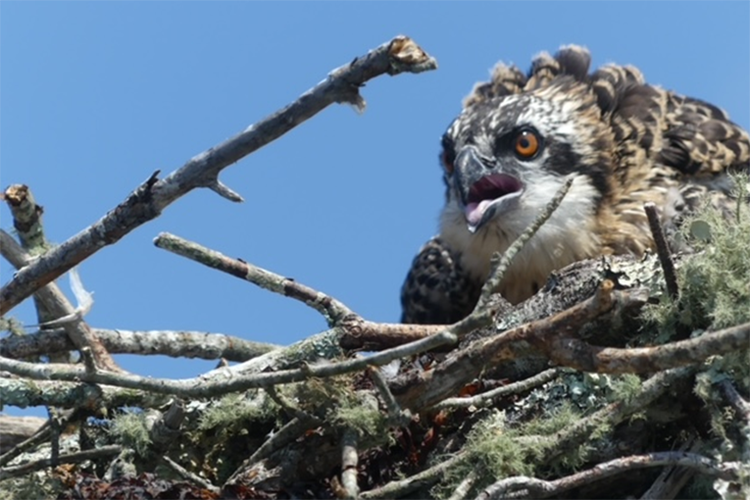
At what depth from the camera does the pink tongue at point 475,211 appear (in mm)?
4989

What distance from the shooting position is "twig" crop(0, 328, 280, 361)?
416 cm

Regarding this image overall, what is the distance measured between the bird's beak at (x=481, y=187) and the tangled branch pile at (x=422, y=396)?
1276mm

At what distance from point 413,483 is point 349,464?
0.19 metres

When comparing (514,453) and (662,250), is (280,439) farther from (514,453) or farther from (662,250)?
(662,250)

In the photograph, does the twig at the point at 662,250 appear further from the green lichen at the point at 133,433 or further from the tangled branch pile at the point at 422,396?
the green lichen at the point at 133,433

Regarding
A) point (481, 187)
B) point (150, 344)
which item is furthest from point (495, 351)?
point (481, 187)

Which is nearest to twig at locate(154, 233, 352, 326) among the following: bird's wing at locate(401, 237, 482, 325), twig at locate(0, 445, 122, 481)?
twig at locate(0, 445, 122, 481)

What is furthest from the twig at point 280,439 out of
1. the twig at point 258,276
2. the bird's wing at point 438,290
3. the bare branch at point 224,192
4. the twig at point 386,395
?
the bird's wing at point 438,290

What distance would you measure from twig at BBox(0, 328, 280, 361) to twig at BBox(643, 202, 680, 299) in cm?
164

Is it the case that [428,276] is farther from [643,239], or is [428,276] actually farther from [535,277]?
[643,239]

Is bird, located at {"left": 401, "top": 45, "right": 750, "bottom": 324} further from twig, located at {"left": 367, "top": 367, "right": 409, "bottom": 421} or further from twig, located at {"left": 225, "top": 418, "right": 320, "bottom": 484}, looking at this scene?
twig, located at {"left": 367, "top": 367, "right": 409, "bottom": 421}

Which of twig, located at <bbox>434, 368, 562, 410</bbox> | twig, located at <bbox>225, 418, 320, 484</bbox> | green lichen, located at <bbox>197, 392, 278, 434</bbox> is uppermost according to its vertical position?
green lichen, located at <bbox>197, 392, 278, 434</bbox>

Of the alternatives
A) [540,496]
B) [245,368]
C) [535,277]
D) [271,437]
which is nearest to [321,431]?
[271,437]

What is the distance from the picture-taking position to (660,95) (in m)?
5.33
